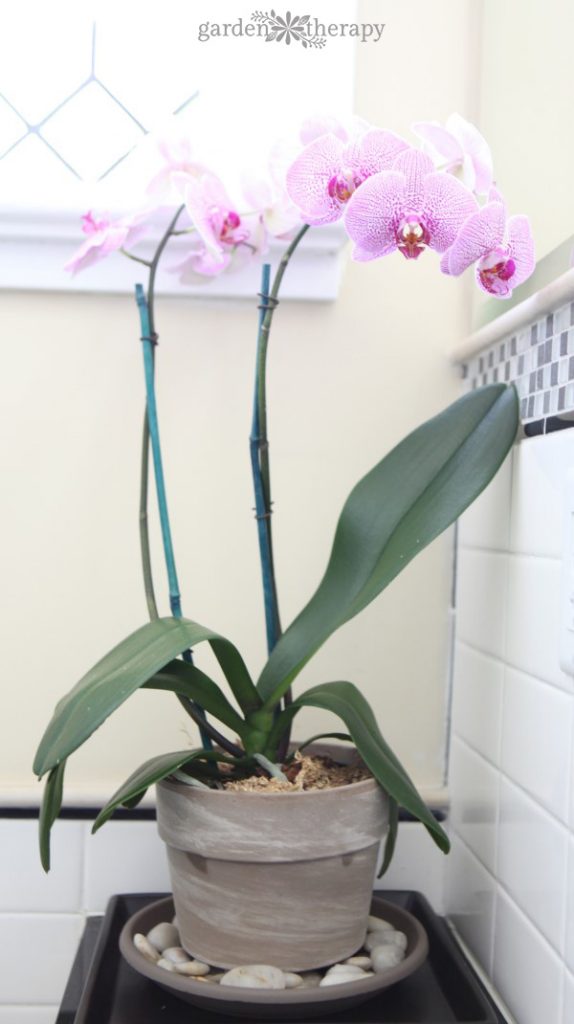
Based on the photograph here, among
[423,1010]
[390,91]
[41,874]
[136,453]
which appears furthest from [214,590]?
[390,91]

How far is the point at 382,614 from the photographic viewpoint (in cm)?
109

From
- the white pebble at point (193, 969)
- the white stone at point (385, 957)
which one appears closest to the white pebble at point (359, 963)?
the white stone at point (385, 957)

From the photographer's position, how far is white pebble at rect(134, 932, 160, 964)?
→ 0.83 m

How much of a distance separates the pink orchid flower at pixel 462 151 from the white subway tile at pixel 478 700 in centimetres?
42

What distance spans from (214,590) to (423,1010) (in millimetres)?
452

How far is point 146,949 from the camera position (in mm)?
842

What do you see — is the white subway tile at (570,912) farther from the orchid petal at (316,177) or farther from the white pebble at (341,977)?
the orchid petal at (316,177)

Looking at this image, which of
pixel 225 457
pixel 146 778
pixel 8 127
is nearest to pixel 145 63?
pixel 8 127

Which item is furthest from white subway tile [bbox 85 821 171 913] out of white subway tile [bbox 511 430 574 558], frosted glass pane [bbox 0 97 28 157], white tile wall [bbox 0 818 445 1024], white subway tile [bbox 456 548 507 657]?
frosted glass pane [bbox 0 97 28 157]

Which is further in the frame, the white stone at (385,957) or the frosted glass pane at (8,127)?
the frosted glass pane at (8,127)

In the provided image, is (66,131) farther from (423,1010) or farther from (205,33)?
(423,1010)

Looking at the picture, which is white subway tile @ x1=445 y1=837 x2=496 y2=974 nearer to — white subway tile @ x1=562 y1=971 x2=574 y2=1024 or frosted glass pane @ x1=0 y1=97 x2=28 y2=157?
white subway tile @ x1=562 y1=971 x2=574 y2=1024

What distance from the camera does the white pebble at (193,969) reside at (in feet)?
2.60

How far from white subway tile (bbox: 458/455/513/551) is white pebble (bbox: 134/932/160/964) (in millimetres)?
461
